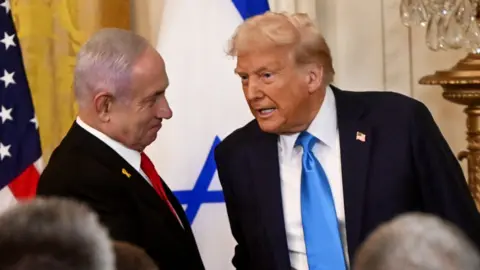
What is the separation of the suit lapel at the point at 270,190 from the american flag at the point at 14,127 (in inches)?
40.6

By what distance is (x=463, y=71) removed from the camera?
2.76m

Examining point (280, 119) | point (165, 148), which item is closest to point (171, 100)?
point (165, 148)

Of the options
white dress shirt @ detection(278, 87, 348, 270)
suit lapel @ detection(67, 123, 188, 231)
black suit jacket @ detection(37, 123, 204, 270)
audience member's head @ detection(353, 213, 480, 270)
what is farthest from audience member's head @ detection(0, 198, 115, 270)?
white dress shirt @ detection(278, 87, 348, 270)

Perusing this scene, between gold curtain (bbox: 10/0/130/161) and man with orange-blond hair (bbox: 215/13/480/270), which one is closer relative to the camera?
man with orange-blond hair (bbox: 215/13/480/270)

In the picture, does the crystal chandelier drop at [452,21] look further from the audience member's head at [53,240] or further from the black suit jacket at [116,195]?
the audience member's head at [53,240]

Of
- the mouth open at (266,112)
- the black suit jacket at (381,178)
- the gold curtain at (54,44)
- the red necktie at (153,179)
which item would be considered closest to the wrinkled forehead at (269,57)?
the mouth open at (266,112)

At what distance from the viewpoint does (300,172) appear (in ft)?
7.50

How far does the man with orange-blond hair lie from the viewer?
220 centimetres

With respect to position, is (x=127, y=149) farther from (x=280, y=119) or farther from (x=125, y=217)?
(x=280, y=119)

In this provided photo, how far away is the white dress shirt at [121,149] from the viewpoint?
2.10m

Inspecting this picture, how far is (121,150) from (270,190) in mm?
431

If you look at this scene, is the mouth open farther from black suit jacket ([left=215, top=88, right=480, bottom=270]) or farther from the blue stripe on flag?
the blue stripe on flag

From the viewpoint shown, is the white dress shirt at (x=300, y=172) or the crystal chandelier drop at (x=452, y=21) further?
the crystal chandelier drop at (x=452, y=21)

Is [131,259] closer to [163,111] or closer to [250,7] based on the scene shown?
[163,111]
